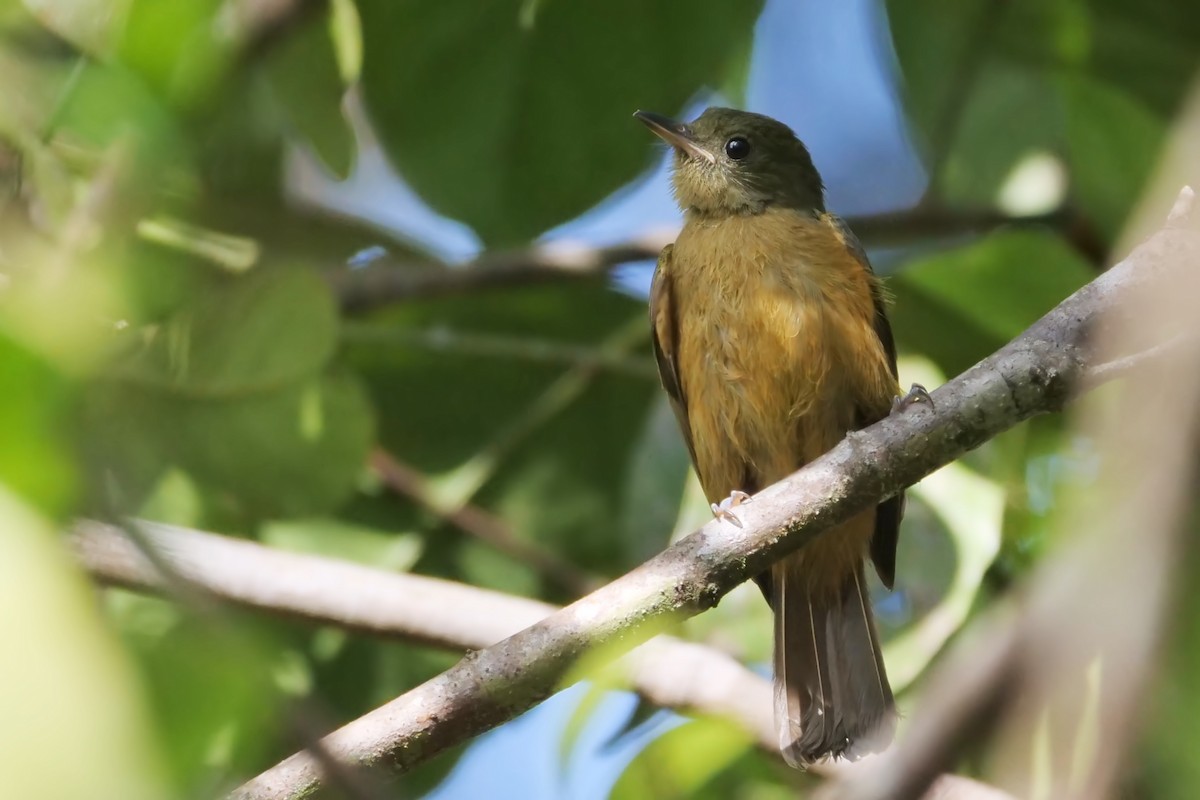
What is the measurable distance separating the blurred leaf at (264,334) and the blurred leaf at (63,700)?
2875mm

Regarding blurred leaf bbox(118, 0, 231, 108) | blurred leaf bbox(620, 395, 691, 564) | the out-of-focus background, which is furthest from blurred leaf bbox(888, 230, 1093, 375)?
blurred leaf bbox(118, 0, 231, 108)

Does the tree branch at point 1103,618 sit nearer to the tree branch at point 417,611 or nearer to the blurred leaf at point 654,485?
the tree branch at point 417,611

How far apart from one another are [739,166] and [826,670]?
200 centimetres

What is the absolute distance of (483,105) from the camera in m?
4.45

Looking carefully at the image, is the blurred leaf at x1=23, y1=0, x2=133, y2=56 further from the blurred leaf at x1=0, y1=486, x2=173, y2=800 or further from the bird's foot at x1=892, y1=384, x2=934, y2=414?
the bird's foot at x1=892, y1=384, x2=934, y2=414

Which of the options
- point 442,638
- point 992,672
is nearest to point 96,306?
point 992,672

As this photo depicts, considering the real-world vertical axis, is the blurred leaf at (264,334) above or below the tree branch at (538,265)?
above

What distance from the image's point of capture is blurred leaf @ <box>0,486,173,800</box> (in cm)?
69

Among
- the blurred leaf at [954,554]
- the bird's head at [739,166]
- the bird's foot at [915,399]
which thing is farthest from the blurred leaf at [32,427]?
the bird's head at [739,166]

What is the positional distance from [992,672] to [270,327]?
2.52 metres

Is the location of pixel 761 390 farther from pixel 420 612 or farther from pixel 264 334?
pixel 264 334

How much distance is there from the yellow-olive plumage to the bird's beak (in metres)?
0.04

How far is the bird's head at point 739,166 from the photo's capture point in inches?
200

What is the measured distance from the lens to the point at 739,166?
5.23 m
